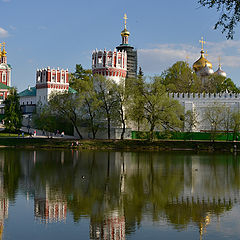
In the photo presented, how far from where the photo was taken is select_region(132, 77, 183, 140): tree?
35531mm

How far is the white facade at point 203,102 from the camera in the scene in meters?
41.6

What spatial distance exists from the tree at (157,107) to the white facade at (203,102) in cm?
512

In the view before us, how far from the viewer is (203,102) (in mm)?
42344

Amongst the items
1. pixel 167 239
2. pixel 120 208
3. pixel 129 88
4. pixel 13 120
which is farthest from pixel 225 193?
pixel 13 120

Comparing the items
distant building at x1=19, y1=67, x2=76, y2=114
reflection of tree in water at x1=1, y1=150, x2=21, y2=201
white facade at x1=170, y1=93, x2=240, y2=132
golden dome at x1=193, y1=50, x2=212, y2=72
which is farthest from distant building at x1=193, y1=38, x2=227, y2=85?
reflection of tree in water at x1=1, y1=150, x2=21, y2=201

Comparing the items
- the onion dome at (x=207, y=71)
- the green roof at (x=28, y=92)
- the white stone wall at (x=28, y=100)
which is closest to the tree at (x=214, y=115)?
the onion dome at (x=207, y=71)

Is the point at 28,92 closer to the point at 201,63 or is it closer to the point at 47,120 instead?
the point at 47,120

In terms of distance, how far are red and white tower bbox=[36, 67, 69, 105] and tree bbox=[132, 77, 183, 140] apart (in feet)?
50.8

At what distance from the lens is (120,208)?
11078 mm

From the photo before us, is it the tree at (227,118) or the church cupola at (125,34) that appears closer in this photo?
the tree at (227,118)

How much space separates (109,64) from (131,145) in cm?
1009

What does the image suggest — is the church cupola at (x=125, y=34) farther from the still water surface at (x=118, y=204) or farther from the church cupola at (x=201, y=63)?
the still water surface at (x=118, y=204)

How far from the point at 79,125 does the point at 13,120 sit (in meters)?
7.41

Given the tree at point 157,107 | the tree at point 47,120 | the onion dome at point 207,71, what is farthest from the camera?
the onion dome at point 207,71
